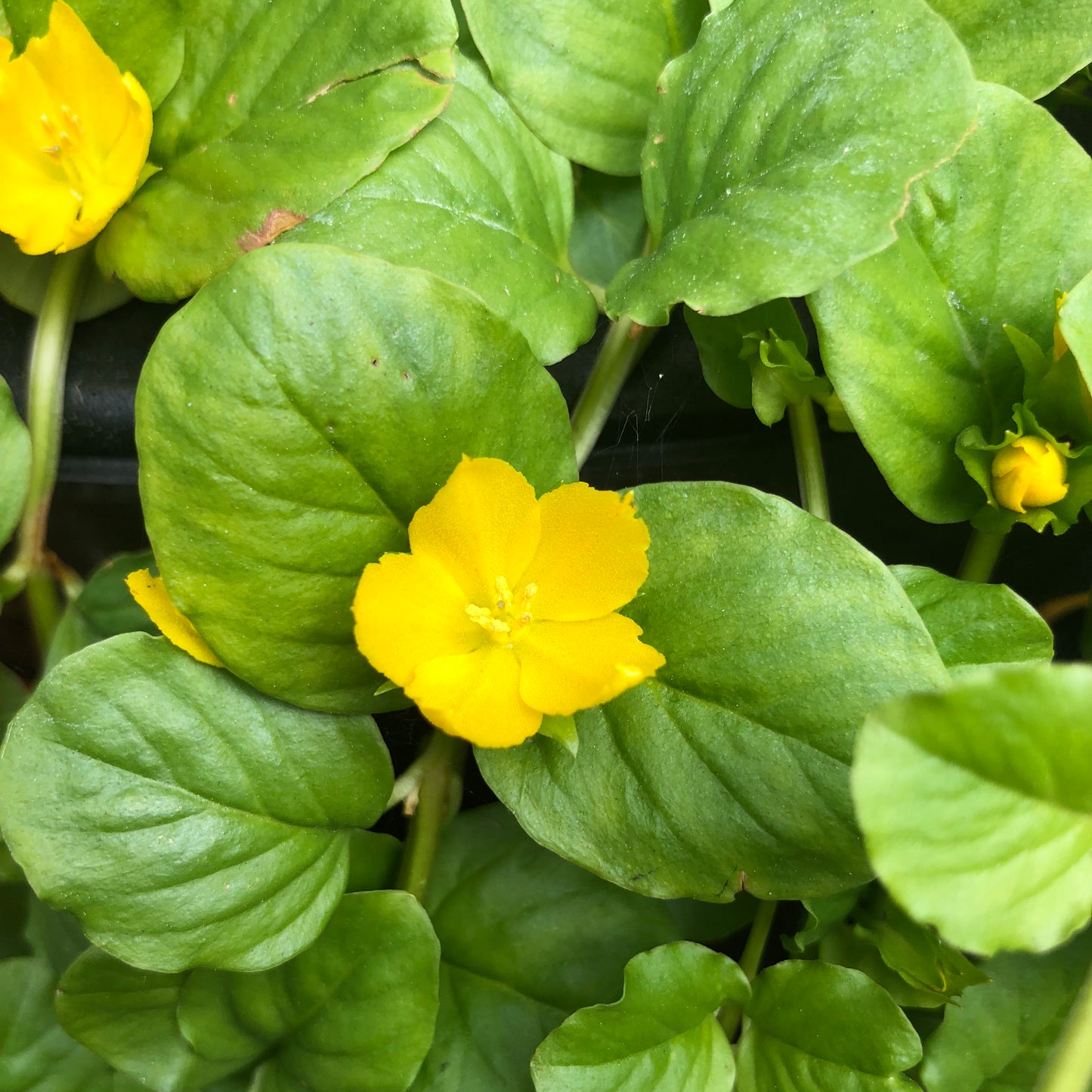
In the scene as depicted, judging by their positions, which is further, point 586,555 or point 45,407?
point 45,407

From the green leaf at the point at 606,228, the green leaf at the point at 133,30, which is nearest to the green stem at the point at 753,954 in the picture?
the green leaf at the point at 606,228

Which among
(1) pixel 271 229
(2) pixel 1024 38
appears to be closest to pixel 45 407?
(1) pixel 271 229

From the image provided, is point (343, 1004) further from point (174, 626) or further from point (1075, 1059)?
point (1075, 1059)

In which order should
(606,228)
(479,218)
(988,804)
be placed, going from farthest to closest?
(606,228)
(479,218)
(988,804)

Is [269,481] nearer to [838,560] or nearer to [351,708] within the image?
[351,708]

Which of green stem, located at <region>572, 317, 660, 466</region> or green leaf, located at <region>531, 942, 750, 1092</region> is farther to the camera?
green stem, located at <region>572, 317, 660, 466</region>

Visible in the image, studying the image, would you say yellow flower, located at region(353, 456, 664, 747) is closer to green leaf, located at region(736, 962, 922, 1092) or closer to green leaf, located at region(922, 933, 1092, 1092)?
green leaf, located at region(736, 962, 922, 1092)

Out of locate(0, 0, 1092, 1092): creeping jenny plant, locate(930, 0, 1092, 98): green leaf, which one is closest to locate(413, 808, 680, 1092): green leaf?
locate(0, 0, 1092, 1092): creeping jenny plant

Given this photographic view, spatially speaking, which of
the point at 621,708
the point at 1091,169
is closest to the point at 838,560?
the point at 621,708
